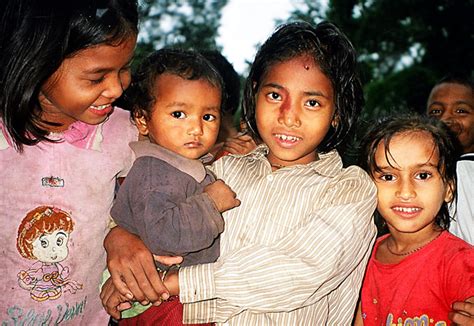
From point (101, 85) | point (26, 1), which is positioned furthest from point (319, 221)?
point (26, 1)

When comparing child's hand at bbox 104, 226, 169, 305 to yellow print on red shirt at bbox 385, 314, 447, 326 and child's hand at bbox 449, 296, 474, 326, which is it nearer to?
yellow print on red shirt at bbox 385, 314, 447, 326

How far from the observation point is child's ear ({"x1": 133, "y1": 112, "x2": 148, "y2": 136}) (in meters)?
2.32

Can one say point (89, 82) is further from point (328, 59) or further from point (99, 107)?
point (328, 59)

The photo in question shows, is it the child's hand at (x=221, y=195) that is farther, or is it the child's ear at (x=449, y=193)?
the child's ear at (x=449, y=193)

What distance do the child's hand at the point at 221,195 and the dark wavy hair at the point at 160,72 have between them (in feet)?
1.46

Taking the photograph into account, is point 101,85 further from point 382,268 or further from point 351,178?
point 382,268

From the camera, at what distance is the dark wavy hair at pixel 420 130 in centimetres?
242

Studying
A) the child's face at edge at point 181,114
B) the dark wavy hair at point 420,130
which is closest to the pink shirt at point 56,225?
the child's face at edge at point 181,114

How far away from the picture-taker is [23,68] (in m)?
2.01

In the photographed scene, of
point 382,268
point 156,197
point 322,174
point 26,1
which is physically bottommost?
point 382,268

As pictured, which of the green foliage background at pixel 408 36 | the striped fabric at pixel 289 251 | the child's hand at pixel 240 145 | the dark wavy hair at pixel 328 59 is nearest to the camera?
the striped fabric at pixel 289 251

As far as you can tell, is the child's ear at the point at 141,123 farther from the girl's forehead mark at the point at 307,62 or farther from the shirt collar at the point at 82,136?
the girl's forehead mark at the point at 307,62

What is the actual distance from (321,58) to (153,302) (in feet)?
4.06

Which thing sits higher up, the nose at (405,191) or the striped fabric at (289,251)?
the nose at (405,191)
